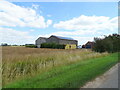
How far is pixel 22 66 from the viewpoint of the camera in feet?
36.3

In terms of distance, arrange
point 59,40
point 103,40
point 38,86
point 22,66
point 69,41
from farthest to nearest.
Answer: point 69,41, point 59,40, point 103,40, point 22,66, point 38,86

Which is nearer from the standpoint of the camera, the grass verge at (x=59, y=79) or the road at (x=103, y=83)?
the grass verge at (x=59, y=79)

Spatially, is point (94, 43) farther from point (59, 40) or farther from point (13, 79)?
point (59, 40)

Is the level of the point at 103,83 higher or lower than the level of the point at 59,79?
lower

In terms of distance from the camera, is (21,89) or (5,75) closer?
(21,89)

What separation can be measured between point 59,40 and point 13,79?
85.7 metres

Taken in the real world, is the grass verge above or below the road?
above

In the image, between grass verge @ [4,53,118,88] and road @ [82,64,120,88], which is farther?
road @ [82,64,120,88]

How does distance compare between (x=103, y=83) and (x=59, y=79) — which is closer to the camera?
(x=103, y=83)

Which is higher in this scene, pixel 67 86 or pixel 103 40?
pixel 103 40

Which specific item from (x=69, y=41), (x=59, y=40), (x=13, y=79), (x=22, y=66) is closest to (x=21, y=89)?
(x=13, y=79)

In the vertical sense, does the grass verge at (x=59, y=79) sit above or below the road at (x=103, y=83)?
above

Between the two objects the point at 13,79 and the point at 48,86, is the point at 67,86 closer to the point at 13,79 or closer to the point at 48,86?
the point at 48,86

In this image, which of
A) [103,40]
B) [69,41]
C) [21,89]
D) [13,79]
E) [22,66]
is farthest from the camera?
[69,41]
